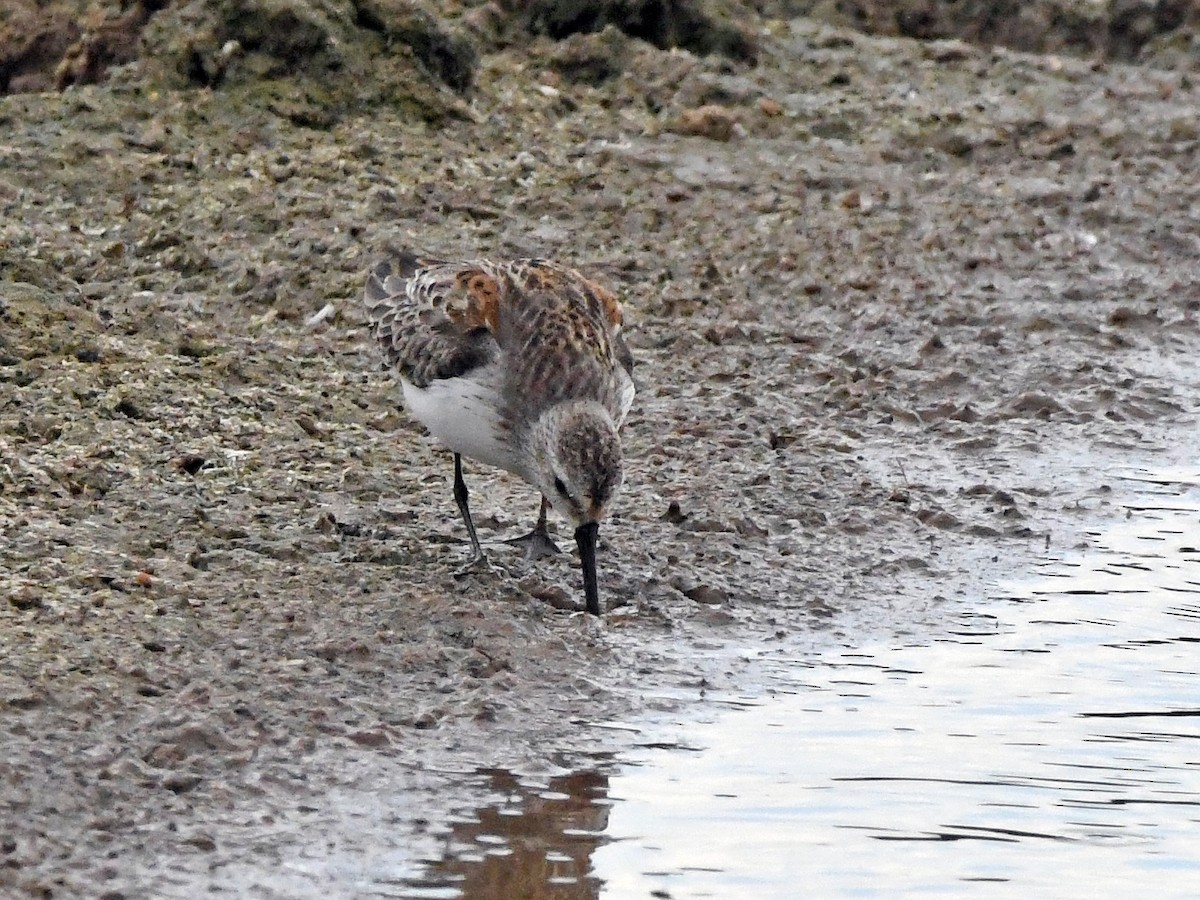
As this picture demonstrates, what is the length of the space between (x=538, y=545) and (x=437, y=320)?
3.03 feet

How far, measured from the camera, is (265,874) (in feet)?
17.4

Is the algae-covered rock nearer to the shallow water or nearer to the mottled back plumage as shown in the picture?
the mottled back plumage

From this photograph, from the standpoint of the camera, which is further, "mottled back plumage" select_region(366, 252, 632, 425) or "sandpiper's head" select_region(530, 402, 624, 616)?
"mottled back plumage" select_region(366, 252, 632, 425)

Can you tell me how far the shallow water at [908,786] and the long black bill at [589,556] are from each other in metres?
0.65

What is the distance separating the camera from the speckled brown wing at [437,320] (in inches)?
287

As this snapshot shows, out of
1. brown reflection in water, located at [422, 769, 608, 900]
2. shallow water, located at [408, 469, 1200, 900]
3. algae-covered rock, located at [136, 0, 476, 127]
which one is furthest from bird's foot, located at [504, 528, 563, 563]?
algae-covered rock, located at [136, 0, 476, 127]

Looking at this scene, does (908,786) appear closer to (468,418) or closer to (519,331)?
(468,418)

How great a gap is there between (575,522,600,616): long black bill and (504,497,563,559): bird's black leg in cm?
59

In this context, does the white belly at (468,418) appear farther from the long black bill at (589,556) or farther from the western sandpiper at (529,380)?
the long black bill at (589,556)

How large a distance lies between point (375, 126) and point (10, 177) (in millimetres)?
1972

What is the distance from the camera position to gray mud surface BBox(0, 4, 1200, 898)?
613cm

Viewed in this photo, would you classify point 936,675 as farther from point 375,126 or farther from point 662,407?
point 375,126

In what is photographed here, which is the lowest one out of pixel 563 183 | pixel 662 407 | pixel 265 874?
pixel 265 874

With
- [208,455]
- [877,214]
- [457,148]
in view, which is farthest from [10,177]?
[877,214]
